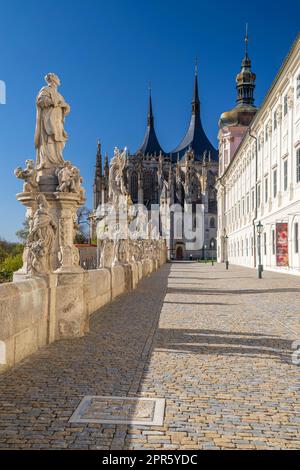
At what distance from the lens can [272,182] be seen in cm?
3316

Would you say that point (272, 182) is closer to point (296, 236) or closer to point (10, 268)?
point (296, 236)

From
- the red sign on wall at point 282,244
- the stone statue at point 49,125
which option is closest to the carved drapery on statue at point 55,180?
the stone statue at point 49,125

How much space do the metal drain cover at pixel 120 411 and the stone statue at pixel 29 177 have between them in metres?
4.87

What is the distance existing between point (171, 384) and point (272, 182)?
29457 mm

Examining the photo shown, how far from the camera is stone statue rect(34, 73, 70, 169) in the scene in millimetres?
8883

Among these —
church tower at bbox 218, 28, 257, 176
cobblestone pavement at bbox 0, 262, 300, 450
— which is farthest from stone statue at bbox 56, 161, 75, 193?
church tower at bbox 218, 28, 257, 176

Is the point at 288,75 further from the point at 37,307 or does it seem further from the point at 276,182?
the point at 37,307

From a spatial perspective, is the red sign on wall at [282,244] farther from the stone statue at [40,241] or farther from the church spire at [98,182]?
the church spire at [98,182]


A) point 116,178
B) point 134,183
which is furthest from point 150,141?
point 116,178

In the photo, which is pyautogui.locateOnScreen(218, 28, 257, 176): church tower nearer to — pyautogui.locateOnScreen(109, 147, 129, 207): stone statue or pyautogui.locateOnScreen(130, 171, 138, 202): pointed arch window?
pyautogui.locateOnScreen(130, 171, 138, 202): pointed arch window

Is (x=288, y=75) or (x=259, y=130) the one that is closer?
(x=288, y=75)

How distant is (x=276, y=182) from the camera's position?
105 feet
